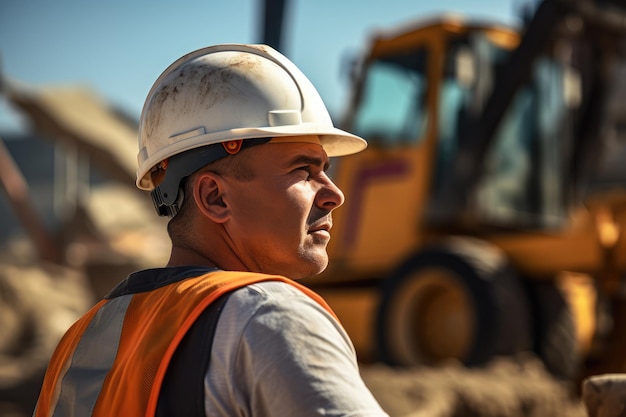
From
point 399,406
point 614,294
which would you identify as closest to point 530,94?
point 614,294

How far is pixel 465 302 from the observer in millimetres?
7156

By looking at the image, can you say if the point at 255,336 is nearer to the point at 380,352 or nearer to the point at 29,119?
the point at 380,352

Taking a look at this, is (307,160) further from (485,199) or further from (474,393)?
(485,199)

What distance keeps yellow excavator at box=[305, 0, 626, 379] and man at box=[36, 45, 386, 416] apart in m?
5.30

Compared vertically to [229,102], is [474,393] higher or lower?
lower

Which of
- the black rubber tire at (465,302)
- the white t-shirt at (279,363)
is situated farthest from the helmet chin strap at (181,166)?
the black rubber tire at (465,302)

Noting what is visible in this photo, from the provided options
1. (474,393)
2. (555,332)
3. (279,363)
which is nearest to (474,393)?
(474,393)

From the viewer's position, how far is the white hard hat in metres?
1.57

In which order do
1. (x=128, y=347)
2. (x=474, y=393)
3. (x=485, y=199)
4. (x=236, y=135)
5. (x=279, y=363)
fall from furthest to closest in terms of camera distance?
(x=485, y=199) < (x=474, y=393) < (x=236, y=135) < (x=128, y=347) < (x=279, y=363)

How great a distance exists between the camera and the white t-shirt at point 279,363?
120cm

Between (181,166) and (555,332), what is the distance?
6017 millimetres

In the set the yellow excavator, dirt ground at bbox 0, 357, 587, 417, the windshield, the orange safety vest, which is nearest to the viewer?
the orange safety vest

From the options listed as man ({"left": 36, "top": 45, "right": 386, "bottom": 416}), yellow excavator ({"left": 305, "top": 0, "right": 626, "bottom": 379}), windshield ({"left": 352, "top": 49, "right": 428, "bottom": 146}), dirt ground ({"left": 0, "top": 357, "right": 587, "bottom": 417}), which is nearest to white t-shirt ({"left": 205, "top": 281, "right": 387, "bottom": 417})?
man ({"left": 36, "top": 45, "right": 386, "bottom": 416})

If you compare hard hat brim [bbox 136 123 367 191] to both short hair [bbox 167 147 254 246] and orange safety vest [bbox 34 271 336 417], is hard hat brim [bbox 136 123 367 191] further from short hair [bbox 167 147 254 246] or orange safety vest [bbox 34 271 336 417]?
orange safety vest [bbox 34 271 336 417]
